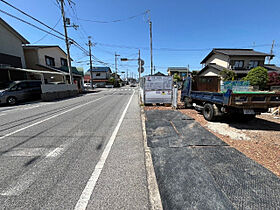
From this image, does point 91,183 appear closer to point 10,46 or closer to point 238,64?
point 10,46

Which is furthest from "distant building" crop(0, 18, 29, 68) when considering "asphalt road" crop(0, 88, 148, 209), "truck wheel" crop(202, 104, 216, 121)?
"truck wheel" crop(202, 104, 216, 121)

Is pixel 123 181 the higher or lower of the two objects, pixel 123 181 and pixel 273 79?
the lower

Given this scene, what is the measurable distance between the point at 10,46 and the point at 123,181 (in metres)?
22.2

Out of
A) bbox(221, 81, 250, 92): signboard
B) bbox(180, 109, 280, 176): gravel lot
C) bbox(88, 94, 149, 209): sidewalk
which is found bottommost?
bbox(88, 94, 149, 209): sidewalk

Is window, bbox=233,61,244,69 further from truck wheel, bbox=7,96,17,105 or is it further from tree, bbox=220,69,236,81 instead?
truck wheel, bbox=7,96,17,105

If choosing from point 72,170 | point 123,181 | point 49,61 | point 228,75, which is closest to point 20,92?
point 49,61

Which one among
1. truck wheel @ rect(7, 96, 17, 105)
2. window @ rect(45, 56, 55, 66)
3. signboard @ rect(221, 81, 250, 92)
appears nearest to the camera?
signboard @ rect(221, 81, 250, 92)

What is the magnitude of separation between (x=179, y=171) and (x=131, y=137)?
1.89m

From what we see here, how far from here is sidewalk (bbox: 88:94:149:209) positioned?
5.57 feet

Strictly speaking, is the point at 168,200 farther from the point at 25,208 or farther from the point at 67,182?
the point at 25,208

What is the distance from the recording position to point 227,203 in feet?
5.35

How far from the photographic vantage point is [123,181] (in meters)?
2.09

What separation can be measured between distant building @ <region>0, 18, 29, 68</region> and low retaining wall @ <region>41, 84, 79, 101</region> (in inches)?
224

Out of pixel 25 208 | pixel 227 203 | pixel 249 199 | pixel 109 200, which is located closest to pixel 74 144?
pixel 25 208
